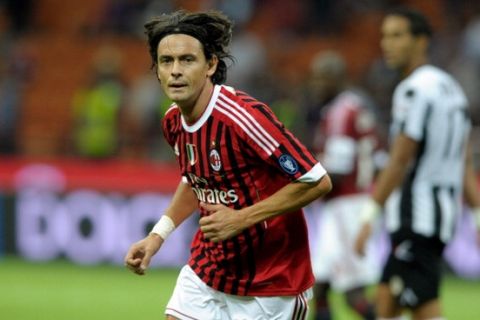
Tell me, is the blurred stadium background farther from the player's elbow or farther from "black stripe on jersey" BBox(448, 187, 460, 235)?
the player's elbow

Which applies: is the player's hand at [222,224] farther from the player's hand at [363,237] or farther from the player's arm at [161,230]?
the player's hand at [363,237]

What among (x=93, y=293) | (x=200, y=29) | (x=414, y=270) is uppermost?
(x=200, y=29)

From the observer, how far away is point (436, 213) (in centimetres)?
682

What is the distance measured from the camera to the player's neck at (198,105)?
5.32 metres

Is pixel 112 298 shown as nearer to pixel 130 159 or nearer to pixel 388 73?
pixel 130 159

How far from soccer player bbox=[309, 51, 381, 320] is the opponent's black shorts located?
6.30 ft

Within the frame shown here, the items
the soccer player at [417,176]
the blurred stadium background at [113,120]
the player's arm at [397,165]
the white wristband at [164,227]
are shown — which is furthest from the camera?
the blurred stadium background at [113,120]

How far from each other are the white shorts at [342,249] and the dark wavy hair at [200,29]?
3.73m

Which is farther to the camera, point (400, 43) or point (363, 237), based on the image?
point (400, 43)

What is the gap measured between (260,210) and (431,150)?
74.2 inches

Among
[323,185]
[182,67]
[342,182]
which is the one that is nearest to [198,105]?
[182,67]

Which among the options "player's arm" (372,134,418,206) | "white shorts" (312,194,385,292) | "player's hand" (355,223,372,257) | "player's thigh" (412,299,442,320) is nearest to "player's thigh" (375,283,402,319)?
"player's thigh" (412,299,442,320)

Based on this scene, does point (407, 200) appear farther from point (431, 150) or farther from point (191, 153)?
point (191, 153)

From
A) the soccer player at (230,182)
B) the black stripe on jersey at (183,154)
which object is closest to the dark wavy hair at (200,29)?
the soccer player at (230,182)
